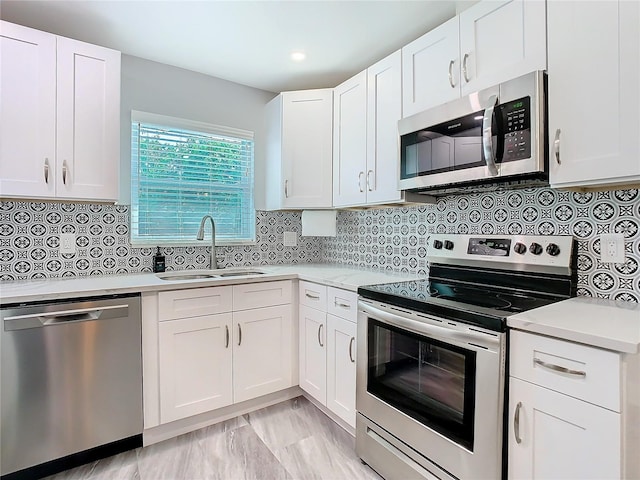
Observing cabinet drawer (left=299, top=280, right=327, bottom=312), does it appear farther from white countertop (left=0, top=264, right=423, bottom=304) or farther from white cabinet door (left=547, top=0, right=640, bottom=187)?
white cabinet door (left=547, top=0, right=640, bottom=187)

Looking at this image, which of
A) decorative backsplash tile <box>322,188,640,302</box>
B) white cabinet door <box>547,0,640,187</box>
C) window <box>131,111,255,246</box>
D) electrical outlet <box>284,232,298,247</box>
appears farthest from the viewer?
electrical outlet <box>284,232,298,247</box>

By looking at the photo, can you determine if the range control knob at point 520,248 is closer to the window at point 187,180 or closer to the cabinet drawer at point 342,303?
the cabinet drawer at point 342,303

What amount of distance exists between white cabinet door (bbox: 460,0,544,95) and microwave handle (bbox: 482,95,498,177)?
0.13 metres

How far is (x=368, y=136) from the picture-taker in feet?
7.63

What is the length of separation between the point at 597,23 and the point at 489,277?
3.84 feet

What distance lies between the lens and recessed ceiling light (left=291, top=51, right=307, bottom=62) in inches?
94.3

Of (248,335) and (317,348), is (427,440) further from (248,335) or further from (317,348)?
(248,335)

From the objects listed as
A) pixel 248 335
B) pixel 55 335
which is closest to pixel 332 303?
pixel 248 335

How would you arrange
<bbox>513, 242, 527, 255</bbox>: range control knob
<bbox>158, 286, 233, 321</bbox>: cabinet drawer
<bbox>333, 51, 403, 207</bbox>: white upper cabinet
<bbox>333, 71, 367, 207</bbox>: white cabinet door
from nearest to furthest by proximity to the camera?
<bbox>513, 242, 527, 255</bbox>: range control knob → <bbox>158, 286, 233, 321</bbox>: cabinet drawer → <bbox>333, 51, 403, 207</bbox>: white upper cabinet → <bbox>333, 71, 367, 207</bbox>: white cabinet door

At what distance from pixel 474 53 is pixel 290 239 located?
80.1 inches

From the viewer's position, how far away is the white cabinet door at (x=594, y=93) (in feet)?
3.93

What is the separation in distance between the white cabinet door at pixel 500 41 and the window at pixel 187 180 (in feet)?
6.19

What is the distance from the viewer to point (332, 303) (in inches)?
85.0

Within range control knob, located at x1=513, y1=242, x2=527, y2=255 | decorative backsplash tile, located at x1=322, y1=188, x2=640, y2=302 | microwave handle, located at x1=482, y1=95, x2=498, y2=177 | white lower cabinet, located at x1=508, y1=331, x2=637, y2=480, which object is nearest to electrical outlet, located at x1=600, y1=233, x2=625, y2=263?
decorative backsplash tile, located at x1=322, y1=188, x2=640, y2=302
